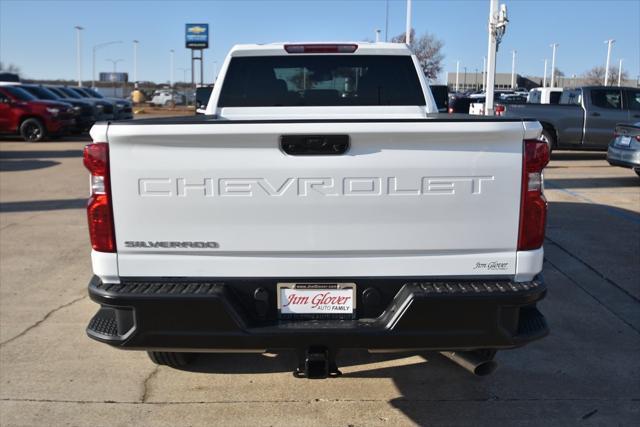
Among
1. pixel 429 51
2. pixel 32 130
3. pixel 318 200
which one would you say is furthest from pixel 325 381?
pixel 429 51

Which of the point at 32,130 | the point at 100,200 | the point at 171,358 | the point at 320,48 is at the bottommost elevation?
the point at 171,358

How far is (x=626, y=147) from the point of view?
11.9 m

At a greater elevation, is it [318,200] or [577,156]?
[318,200]

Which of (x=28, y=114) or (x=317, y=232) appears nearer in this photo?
(x=317, y=232)

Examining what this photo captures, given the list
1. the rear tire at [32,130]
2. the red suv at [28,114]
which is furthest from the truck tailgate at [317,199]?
the rear tire at [32,130]

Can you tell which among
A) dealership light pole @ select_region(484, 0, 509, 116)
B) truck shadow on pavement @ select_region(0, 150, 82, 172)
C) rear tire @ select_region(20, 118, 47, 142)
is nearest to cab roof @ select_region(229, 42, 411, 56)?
truck shadow on pavement @ select_region(0, 150, 82, 172)

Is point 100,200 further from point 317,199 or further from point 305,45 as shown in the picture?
point 305,45

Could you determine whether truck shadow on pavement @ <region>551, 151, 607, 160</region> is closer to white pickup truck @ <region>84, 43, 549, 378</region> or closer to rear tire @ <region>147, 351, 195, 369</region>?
rear tire @ <region>147, 351, 195, 369</region>

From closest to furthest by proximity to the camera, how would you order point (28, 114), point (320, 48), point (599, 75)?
1. point (320, 48)
2. point (28, 114)
3. point (599, 75)

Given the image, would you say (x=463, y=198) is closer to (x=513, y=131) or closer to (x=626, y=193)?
(x=513, y=131)

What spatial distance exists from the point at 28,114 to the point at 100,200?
64.2 ft

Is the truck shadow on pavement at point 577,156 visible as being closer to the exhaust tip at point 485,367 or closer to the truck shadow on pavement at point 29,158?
the truck shadow on pavement at point 29,158

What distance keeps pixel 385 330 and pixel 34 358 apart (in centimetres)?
280

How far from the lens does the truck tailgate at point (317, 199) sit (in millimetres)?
2881
